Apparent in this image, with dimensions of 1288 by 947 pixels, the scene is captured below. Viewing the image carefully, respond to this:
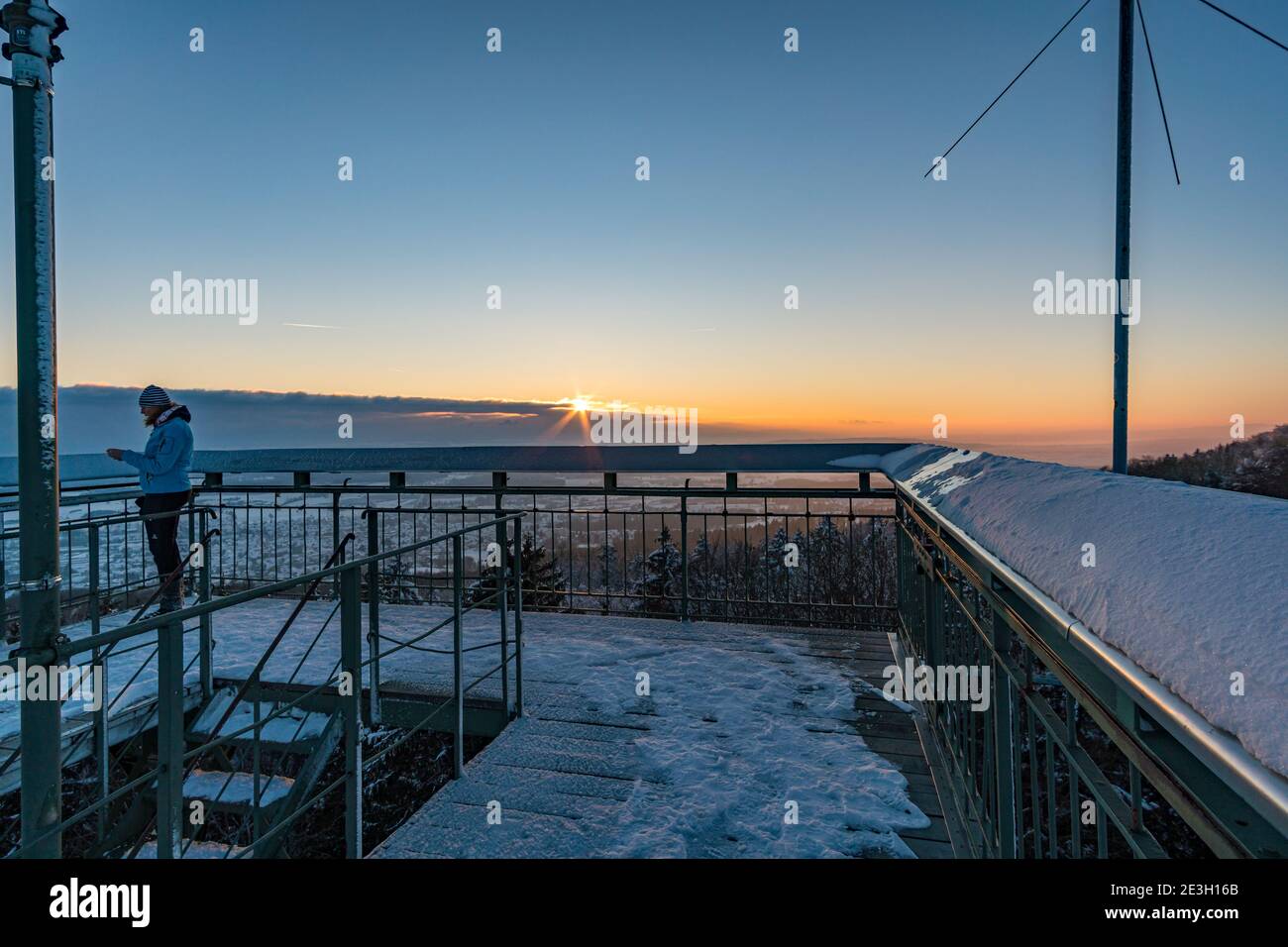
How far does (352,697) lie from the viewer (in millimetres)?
3203

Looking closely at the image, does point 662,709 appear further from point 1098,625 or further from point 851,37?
point 851,37

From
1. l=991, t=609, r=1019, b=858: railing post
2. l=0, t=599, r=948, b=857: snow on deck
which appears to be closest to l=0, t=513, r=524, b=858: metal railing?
l=0, t=599, r=948, b=857: snow on deck

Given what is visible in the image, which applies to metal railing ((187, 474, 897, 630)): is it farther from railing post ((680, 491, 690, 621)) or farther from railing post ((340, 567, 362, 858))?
railing post ((340, 567, 362, 858))

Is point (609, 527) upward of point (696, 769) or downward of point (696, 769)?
upward

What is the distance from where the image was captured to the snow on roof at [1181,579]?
2.35ft

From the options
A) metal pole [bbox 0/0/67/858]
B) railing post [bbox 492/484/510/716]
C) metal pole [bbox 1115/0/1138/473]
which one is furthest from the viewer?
railing post [bbox 492/484/510/716]

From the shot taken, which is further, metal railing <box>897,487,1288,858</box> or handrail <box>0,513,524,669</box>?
handrail <box>0,513,524,669</box>

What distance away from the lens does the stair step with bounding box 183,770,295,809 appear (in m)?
5.20

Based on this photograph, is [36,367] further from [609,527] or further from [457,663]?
[609,527]

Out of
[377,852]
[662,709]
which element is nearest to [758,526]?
[662,709]

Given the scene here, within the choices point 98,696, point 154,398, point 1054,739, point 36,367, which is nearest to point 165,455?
point 154,398

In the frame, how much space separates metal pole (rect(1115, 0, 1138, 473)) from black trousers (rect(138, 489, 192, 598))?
26.1 ft

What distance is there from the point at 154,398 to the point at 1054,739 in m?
7.96

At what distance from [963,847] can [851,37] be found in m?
7.67
